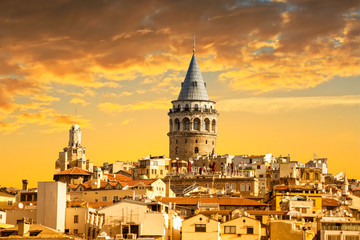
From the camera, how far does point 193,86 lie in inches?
6299

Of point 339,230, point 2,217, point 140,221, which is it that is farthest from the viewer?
point 2,217

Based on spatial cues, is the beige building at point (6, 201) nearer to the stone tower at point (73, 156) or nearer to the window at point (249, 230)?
the stone tower at point (73, 156)

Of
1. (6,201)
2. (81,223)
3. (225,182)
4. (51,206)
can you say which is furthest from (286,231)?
(225,182)

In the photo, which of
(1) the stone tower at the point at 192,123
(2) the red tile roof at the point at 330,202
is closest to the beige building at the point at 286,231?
(2) the red tile roof at the point at 330,202

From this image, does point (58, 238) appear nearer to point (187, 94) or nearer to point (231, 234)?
point (231, 234)

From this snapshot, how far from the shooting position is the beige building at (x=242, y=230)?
75.1 meters

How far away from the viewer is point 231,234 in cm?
7556

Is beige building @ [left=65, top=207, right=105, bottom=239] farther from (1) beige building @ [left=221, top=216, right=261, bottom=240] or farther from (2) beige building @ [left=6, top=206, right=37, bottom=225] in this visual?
(1) beige building @ [left=221, top=216, right=261, bottom=240]

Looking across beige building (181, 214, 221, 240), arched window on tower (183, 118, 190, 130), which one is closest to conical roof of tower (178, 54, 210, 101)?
arched window on tower (183, 118, 190, 130)

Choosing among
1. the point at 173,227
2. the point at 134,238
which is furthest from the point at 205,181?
the point at 134,238

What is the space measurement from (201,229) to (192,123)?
8290 centimetres

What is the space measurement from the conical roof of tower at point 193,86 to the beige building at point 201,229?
84.3 m

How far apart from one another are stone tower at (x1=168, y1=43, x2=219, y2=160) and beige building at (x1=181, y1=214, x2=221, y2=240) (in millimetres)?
79891

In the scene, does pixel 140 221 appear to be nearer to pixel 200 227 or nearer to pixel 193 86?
pixel 200 227
